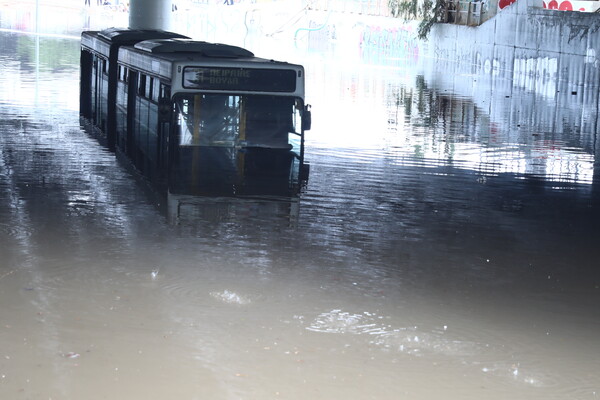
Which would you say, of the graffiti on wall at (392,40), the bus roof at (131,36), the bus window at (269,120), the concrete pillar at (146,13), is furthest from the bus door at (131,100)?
the graffiti on wall at (392,40)

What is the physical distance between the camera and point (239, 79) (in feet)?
54.9

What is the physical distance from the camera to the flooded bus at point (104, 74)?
22.2 m

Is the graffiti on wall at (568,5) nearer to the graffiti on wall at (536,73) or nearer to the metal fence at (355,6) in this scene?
the graffiti on wall at (536,73)

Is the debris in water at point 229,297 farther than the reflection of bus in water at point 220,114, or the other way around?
the reflection of bus in water at point 220,114

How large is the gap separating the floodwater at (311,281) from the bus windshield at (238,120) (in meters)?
0.75

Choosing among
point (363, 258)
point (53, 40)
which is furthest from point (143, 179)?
point (53, 40)

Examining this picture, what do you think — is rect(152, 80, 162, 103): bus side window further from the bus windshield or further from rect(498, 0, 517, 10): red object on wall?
rect(498, 0, 517, 10): red object on wall

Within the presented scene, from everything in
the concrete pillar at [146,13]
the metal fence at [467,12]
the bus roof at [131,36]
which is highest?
the metal fence at [467,12]

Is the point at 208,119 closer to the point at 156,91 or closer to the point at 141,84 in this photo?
the point at 156,91

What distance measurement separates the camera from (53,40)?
2211 inches

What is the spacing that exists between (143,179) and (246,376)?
8.03 meters

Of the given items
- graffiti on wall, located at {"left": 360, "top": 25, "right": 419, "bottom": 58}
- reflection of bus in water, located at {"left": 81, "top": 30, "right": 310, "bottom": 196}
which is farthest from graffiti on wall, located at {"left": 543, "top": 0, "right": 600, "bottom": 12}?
reflection of bus in water, located at {"left": 81, "top": 30, "right": 310, "bottom": 196}

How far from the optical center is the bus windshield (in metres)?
17.0

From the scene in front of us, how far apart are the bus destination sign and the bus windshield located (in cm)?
17
